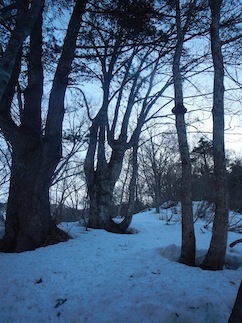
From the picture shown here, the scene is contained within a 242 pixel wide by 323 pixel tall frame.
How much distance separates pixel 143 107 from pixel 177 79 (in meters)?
4.11

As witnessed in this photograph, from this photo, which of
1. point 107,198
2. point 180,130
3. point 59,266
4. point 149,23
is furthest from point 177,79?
point 107,198

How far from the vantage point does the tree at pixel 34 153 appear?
14.8ft

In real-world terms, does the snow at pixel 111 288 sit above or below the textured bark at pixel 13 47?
below

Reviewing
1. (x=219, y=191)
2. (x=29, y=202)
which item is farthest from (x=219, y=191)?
(x=29, y=202)

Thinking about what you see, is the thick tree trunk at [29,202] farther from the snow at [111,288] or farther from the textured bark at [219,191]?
the textured bark at [219,191]

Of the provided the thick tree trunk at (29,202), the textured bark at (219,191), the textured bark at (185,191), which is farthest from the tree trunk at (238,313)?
the thick tree trunk at (29,202)

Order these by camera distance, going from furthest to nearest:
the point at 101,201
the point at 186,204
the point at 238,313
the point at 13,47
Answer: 1. the point at 101,201
2. the point at 186,204
3. the point at 13,47
4. the point at 238,313

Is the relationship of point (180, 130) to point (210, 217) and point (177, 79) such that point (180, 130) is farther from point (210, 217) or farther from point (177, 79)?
point (210, 217)

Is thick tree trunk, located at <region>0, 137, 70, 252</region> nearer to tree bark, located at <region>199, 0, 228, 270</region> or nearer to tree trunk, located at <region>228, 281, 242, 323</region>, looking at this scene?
tree bark, located at <region>199, 0, 228, 270</region>

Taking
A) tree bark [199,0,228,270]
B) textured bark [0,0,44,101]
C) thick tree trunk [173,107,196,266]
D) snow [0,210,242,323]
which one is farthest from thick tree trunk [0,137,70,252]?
tree bark [199,0,228,270]

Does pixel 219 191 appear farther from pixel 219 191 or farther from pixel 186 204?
pixel 186 204

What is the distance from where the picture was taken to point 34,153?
4879 millimetres

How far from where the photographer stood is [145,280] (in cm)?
278

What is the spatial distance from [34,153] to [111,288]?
340 centimetres
